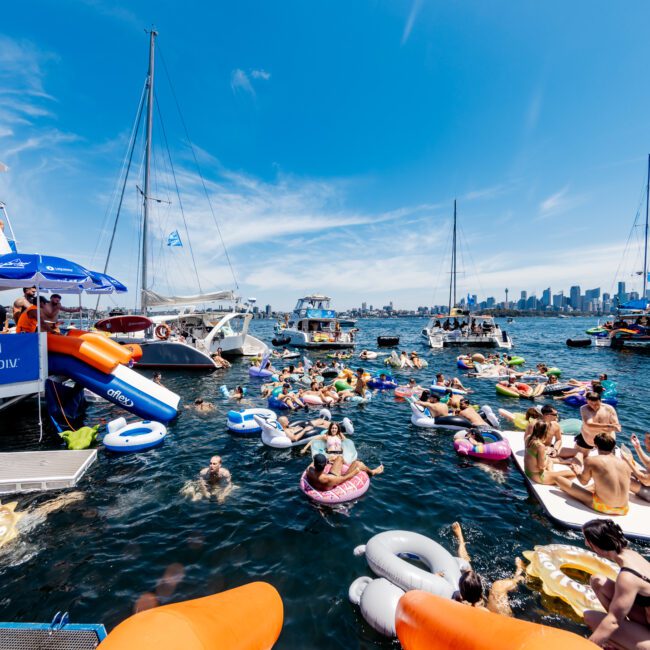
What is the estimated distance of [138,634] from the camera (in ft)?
8.64

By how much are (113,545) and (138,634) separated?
443cm

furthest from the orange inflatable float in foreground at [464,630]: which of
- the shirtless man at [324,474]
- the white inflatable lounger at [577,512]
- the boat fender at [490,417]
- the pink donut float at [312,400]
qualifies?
the pink donut float at [312,400]

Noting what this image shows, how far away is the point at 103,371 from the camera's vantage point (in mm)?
11289

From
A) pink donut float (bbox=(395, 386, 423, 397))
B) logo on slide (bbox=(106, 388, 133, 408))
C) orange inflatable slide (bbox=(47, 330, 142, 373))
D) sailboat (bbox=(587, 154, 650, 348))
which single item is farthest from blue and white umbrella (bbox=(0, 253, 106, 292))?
sailboat (bbox=(587, 154, 650, 348))

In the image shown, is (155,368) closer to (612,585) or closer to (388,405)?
(388,405)

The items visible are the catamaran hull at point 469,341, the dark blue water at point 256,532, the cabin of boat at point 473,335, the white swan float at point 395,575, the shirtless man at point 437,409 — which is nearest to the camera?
the white swan float at point 395,575

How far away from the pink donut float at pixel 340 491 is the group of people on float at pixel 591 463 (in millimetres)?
3976

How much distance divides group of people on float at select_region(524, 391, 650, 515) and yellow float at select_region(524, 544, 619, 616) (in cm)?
190

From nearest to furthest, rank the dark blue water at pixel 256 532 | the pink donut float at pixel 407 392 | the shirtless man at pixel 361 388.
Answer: the dark blue water at pixel 256 532, the shirtless man at pixel 361 388, the pink donut float at pixel 407 392

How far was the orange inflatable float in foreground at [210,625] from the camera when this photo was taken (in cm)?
262

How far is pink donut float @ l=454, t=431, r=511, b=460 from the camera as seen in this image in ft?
31.1

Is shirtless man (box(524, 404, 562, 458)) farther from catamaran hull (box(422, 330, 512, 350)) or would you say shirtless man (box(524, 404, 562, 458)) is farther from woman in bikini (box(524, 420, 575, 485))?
catamaran hull (box(422, 330, 512, 350))

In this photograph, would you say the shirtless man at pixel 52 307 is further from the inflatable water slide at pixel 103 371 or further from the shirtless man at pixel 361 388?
the shirtless man at pixel 361 388

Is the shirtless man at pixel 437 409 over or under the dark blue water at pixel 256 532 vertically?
over
